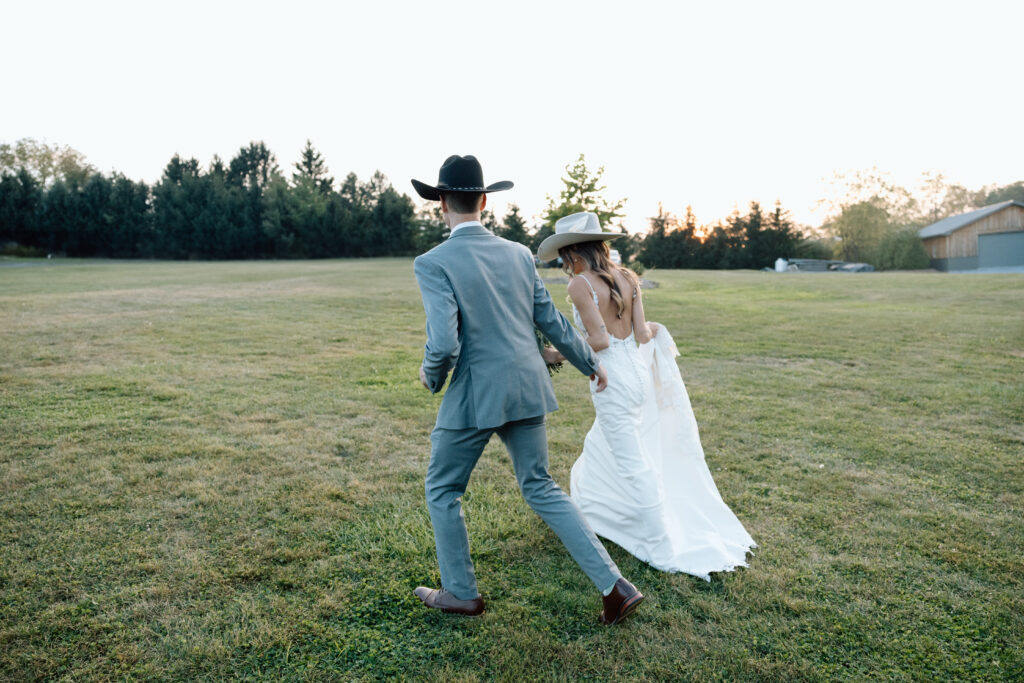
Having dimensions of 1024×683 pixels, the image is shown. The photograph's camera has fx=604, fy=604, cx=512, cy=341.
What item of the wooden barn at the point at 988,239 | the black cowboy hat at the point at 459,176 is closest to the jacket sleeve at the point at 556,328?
the black cowboy hat at the point at 459,176

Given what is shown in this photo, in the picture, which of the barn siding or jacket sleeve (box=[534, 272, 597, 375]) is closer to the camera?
jacket sleeve (box=[534, 272, 597, 375])

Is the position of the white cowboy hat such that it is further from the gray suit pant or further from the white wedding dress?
the gray suit pant

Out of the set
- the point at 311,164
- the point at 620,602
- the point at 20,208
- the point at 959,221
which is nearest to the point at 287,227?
the point at 20,208

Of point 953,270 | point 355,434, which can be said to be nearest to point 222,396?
point 355,434

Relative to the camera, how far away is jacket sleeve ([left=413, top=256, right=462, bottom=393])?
282 cm

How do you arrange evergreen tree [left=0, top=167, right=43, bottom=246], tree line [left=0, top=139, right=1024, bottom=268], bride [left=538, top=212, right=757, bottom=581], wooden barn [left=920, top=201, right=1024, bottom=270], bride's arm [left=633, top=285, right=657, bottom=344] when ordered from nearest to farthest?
1. bride [left=538, top=212, right=757, bottom=581]
2. bride's arm [left=633, top=285, right=657, bottom=344]
3. wooden barn [left=920, top=201, right=1024, bottom=270]
4. evergreen tree [left=0, top=167, right=43, bottom=246]
5. tree line [left=0, top=139, right=1024, bottom=268]

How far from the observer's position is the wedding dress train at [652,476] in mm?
3791

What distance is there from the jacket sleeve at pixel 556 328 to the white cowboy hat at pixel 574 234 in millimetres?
667

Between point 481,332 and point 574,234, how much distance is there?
117 centimetres

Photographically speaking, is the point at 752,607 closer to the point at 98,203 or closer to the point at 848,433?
the point at 848,433

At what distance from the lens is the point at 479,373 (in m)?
3.01

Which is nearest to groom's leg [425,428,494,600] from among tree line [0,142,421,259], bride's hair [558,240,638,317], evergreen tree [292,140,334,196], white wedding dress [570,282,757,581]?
white wedding dress [570,282,757,581]

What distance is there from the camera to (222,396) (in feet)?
24.6

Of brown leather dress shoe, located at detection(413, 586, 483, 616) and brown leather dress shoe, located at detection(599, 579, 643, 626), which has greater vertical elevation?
brown leather dress shoe, located at detection(599, 579, 643, 626)
